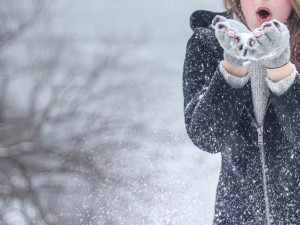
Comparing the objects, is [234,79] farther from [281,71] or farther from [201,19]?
[201,19]

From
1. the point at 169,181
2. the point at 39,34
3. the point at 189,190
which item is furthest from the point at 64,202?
the point at 39,34

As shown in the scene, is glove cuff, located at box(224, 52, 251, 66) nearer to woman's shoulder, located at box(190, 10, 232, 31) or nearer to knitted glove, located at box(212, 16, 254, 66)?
knitted glove, located at box(212, 16, 254, 66)

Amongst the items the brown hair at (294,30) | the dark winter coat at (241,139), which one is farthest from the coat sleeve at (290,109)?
the brown hair at (294,30)

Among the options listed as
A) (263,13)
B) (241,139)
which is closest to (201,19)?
(263,13)

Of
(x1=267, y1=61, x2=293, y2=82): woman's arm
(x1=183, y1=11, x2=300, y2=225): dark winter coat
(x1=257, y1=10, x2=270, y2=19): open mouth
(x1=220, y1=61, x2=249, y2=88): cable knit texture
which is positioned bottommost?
(x1=183, y1=11, x2=300, y2=225): dark winter coat

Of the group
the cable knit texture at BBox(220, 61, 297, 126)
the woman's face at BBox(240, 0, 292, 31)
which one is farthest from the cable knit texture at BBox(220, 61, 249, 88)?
the woman's face at BBox(240, 0, 292, 31)

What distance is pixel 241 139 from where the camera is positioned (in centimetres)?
112

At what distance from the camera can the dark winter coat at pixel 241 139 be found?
3.49 ft

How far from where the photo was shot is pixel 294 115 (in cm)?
104

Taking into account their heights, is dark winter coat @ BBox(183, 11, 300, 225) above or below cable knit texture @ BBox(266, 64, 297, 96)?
below

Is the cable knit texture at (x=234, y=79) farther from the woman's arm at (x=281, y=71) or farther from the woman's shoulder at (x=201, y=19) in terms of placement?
the woman's shoulder at (x=201, y=19)

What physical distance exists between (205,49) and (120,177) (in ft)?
15.7

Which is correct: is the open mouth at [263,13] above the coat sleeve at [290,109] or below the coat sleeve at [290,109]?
above

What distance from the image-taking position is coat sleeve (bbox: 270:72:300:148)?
103cm
